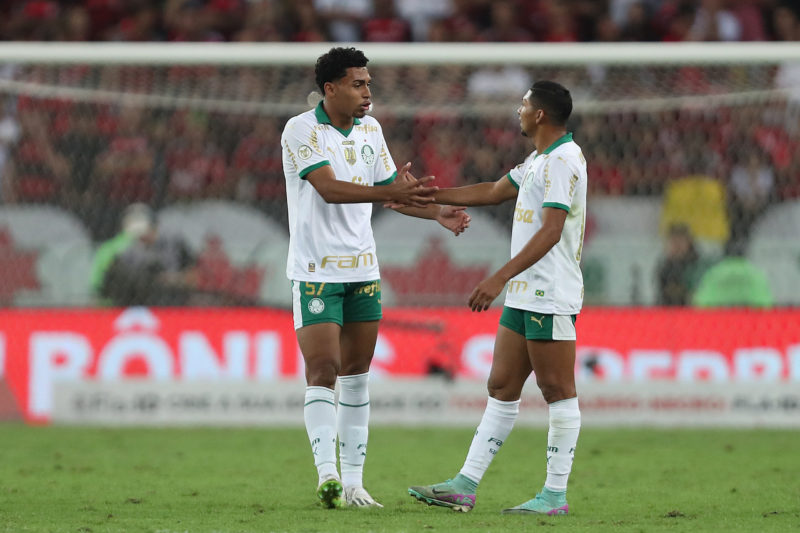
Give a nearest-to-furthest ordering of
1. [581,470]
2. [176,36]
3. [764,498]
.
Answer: [764,498]
[581,470]
[176,36]

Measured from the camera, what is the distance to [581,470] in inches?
316

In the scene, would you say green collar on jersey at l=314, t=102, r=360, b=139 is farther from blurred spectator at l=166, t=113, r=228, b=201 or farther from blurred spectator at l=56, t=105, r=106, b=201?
blurred spectator at l=56, t=105, r=106, b=201

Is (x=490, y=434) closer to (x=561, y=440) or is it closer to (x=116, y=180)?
(x=561, y=440)

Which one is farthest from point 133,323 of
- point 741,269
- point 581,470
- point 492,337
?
point 741,269

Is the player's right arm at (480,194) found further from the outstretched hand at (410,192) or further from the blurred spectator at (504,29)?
the blurred spectator at (504,29)

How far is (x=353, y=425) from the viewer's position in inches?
246

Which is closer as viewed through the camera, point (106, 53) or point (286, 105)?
point (106, 53)

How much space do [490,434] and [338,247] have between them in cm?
116

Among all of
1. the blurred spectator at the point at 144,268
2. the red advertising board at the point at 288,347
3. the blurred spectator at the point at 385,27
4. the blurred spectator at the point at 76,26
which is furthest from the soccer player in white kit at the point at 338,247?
the blurred spectator at the point at 76,26

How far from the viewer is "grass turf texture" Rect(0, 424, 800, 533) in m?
5.61

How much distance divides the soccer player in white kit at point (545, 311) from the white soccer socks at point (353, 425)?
0.37m

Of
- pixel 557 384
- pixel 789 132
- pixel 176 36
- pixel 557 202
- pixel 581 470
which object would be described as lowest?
pixel 581 470

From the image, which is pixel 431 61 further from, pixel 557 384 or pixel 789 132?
pixel 557 384

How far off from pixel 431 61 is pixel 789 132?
3759 millimetres
